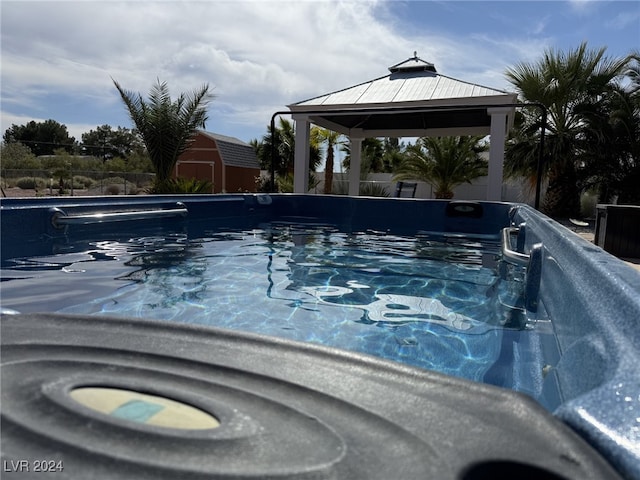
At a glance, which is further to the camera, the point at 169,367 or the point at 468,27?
the point at 468,27

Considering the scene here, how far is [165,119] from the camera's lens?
1305 cm

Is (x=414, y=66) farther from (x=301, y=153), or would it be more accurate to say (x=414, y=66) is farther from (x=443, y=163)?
(x=443, y=163)

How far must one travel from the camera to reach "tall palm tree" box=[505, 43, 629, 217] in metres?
14.1

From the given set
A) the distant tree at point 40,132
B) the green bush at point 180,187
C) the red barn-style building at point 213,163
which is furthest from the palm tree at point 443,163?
the distant tree at point 40,132

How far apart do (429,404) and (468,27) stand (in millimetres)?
9413

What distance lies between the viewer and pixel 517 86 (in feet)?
48.3

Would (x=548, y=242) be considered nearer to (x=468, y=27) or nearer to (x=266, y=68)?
(x=468, y=27)

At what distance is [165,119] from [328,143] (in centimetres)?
821

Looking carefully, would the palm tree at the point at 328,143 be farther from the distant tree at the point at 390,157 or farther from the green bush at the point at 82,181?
the green bush at the point at 82,181

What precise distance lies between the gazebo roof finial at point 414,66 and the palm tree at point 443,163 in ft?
13.0

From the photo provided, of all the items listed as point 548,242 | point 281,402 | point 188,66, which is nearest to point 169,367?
point 281,402

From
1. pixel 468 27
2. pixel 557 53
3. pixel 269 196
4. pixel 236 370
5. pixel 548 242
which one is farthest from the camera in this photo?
pixel 557 53

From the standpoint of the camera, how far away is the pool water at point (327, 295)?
2549 mm

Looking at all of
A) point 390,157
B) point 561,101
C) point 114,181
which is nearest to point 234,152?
point 114,181
